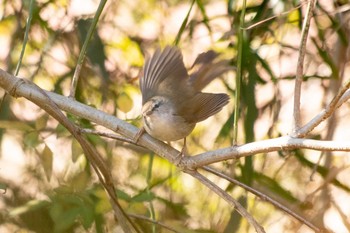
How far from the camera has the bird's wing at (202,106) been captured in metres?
1.54

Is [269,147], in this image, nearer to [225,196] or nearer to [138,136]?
[225,196]

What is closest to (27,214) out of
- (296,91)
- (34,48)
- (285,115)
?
(34,48)

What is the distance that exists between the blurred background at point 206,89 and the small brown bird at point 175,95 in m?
0.48

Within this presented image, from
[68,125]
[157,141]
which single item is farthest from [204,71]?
[68,125]

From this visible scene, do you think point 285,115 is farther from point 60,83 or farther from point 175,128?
point 175,128

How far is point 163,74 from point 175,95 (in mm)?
52

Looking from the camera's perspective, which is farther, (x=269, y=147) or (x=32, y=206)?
(x=32, y=206)

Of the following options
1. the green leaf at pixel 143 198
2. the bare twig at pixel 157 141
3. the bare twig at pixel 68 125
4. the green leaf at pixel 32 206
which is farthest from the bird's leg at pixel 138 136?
the green leaf at pixel 32 206

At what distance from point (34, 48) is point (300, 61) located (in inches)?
62.4

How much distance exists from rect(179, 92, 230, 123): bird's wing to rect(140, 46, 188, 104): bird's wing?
0.07m

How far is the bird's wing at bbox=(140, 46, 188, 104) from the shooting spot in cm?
161

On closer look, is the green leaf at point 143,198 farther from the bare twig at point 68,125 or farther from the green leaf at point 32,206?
the green leaf at point 32,206

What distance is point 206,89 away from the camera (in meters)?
2.60

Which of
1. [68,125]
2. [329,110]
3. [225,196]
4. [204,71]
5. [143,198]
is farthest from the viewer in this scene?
[143,198]
